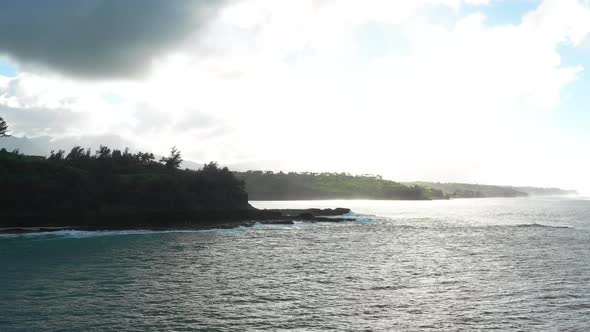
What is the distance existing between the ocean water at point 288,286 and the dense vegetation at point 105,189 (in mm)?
23879

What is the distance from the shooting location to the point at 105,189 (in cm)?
9725

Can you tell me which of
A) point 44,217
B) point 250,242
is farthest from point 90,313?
point 44,217

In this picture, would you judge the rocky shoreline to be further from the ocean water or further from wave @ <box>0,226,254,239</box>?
the ocean water

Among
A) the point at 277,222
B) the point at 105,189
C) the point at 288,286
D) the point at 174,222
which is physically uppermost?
the point at 105,189

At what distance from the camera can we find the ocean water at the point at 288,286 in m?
25.5

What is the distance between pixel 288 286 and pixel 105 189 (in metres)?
76.5

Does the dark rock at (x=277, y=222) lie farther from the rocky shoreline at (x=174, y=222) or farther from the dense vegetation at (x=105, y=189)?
the dense vegetation at (x=105, y=189)

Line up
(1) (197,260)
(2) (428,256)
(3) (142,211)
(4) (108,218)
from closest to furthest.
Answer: (1) (197,260)
(2) (428,256)
(4) (108,218)
(3) (142,211)

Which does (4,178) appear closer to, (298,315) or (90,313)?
(90,313)

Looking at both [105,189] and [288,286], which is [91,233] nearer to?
[105,189]

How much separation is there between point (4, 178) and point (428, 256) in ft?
272

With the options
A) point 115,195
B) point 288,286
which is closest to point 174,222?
point 115,195

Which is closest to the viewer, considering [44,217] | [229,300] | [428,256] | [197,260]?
[229,300]

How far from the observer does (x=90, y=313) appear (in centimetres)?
2636
